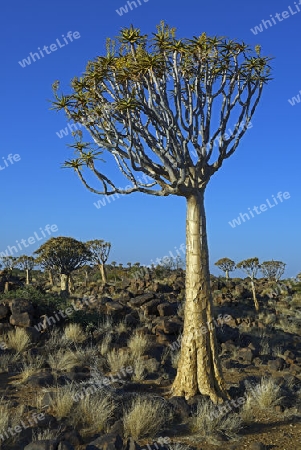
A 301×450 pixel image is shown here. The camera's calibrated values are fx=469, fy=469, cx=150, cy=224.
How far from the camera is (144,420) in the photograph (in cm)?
638

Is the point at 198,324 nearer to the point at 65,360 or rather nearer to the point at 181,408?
the point at 181,408

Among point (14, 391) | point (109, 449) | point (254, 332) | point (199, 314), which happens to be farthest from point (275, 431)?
point (254, 332)

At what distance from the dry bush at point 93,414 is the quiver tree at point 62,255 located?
17.1 meters

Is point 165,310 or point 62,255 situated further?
point 62,255

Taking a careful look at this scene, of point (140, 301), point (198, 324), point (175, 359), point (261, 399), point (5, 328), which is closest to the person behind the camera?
point (198, 324)

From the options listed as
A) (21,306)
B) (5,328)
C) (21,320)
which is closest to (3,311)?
(21,306)

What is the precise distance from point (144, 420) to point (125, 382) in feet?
6.92

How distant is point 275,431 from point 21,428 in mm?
3644

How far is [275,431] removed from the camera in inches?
273

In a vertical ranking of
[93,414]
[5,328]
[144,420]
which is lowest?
[144,420]

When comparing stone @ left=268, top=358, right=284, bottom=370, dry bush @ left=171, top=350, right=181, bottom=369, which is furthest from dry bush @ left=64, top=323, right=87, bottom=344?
stone @ left=268, top=358, right=284, bottom=370

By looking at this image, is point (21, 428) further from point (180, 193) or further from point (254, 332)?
point (254, 332)

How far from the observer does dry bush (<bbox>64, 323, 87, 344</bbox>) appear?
11092mm

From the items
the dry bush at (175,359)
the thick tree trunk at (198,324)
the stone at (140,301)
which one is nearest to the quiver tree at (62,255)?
the stone at (140,301)
